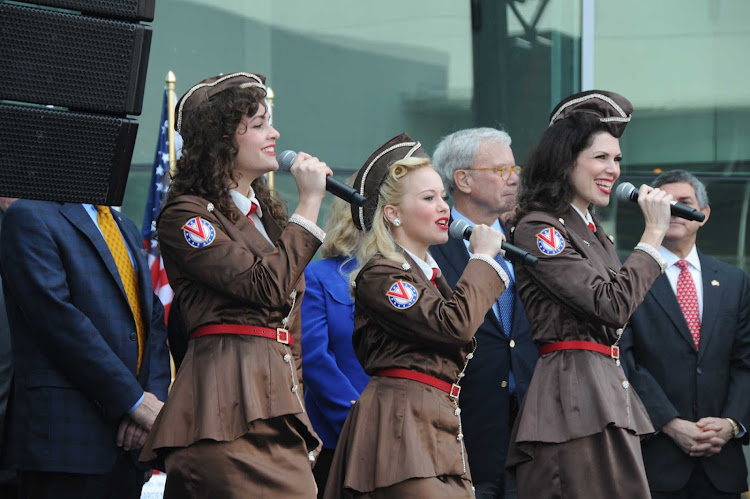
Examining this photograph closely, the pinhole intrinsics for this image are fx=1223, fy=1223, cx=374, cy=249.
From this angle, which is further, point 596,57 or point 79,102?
point 596,57

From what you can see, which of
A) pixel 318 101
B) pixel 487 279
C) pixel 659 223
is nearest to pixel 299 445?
pixel 487 279

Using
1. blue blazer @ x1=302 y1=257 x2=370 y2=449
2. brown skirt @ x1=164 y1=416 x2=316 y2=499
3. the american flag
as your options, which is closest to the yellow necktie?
blue blazer @ x1=302 y1=257 x2=370 y2=449

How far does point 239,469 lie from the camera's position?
362cm

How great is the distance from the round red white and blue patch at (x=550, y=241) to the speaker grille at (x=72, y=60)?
151 centimetres

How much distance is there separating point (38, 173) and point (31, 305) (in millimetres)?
801

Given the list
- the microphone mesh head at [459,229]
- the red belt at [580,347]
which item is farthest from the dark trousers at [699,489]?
the microphone mesh head at [459,229]

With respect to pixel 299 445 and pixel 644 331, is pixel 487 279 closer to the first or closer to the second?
pixel 299 445

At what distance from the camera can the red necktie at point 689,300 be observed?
19.5ft

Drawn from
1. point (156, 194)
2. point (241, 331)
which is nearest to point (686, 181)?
point (156, 194)

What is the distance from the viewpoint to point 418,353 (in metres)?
3.96

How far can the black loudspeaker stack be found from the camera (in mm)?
3656

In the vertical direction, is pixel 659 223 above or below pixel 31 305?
above

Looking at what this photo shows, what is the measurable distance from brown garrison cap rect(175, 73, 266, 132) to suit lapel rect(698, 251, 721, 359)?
2798 millimetres

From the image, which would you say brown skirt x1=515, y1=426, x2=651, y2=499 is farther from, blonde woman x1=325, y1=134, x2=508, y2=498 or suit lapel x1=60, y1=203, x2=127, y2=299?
suit lapel x1=60, y1=203, x2=127, y2=299
